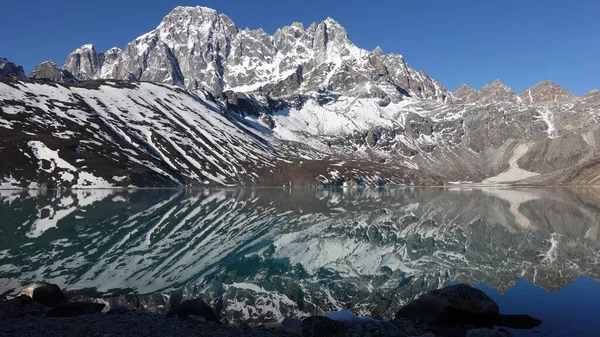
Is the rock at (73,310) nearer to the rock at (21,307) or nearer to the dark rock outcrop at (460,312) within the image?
the rock at (21,307)

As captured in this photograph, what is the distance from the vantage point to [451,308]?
86.9 ft

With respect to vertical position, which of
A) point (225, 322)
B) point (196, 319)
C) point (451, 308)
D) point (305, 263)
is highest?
point (305, 263)

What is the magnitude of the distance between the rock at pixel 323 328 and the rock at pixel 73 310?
41.1ft

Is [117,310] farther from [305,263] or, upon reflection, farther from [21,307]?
[305,263]

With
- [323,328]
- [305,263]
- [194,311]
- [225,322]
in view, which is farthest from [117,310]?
[305,263]

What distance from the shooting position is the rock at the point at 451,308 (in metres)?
26.2

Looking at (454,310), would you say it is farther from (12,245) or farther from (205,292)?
(12,245)

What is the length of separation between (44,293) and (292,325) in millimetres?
15661

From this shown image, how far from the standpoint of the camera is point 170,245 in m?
50.9

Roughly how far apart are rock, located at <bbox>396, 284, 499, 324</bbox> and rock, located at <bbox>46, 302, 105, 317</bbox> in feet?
57.7

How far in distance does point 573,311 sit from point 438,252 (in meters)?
21.6

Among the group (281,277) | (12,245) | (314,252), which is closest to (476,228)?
(314,252)

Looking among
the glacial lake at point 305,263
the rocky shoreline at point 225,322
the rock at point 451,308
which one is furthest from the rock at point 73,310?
the rock at point 451,308

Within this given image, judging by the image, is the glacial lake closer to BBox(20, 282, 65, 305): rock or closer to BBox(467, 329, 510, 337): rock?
→ BBox(20, 282, 65, 305): rock
